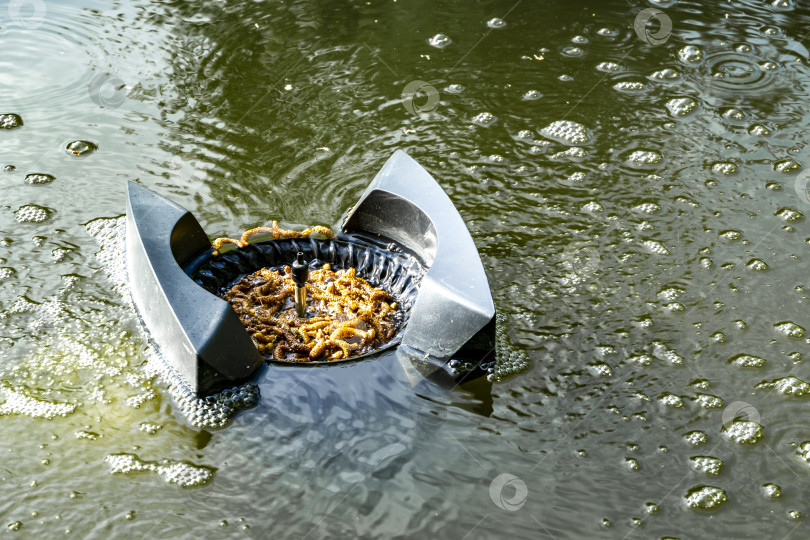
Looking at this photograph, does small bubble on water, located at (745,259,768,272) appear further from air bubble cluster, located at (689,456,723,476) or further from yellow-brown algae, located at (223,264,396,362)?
yellow-brown algae, located at (223,264,396,362)

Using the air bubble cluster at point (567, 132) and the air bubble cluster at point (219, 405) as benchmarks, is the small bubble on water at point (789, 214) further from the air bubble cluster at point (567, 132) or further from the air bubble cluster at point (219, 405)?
the air bubble cluster at point (219, 405)

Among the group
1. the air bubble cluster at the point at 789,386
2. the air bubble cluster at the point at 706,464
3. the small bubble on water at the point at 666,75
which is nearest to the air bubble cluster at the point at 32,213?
the air bubble cluster at the point at 706,464

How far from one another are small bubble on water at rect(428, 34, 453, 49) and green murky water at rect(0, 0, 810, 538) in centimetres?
4

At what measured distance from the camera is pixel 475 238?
307 centimetres

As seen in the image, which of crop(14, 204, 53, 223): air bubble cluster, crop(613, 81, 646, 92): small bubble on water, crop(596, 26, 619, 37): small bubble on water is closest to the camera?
crop(14, 204, 53, 223): air bubble cluster

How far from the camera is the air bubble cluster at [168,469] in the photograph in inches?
86.8

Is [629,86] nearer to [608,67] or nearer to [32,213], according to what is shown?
[608,67]

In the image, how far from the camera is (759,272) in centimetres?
294

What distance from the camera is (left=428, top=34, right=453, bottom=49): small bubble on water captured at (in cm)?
408

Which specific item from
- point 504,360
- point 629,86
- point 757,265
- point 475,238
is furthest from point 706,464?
point 629,86

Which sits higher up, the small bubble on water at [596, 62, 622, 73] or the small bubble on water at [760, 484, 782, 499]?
the small bubble on water at [596, 62, 622, 73]

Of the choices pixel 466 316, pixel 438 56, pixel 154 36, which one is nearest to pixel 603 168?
pixel 438 56

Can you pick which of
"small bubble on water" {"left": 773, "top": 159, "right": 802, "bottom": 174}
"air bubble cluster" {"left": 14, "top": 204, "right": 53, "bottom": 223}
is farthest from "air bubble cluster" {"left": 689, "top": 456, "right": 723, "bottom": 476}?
"air bubble cluster" {"left": 14, "top": 204, "right": 53, "bottom": 223}

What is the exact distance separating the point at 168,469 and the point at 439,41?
8.81ft
